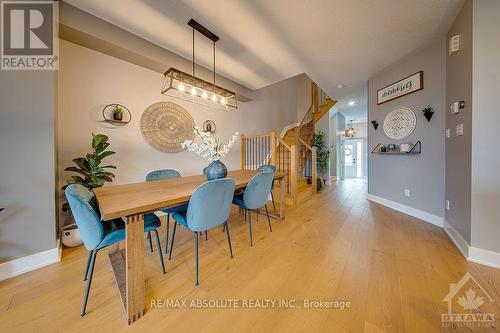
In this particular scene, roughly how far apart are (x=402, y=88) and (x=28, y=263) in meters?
5.26

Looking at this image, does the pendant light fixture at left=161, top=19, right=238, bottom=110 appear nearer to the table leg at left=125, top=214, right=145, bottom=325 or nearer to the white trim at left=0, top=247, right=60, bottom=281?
the table leg at left=125, top=214, right=145, bottom=325

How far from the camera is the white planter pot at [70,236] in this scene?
6.28 ft

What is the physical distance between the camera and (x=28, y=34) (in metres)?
Result: 1.63

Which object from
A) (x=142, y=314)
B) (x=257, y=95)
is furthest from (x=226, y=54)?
(x=142, y=314)

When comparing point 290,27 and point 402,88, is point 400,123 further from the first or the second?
point 290,27

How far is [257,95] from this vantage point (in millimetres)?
4875

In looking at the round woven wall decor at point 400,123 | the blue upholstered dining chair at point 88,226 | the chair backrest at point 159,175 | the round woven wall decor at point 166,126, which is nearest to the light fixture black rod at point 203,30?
the round woven wall decor at point 166,126

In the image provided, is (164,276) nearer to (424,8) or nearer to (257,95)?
(424,8)

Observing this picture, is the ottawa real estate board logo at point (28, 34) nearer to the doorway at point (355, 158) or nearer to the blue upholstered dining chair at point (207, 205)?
the blue upholstered dining chair at point (207, 205)

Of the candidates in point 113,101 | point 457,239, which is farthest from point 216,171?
point 457,239

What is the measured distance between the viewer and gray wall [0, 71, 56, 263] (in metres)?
1.48

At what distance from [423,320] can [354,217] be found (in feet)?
6.29

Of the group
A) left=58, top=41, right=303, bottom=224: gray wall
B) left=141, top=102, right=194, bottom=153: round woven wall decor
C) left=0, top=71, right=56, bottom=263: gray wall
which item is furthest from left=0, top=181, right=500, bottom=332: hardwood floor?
left=141, top=102, right=194, bottom=153: round woven wall decor

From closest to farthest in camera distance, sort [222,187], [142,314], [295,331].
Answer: [295,331] → [142,314] → [222,187]
